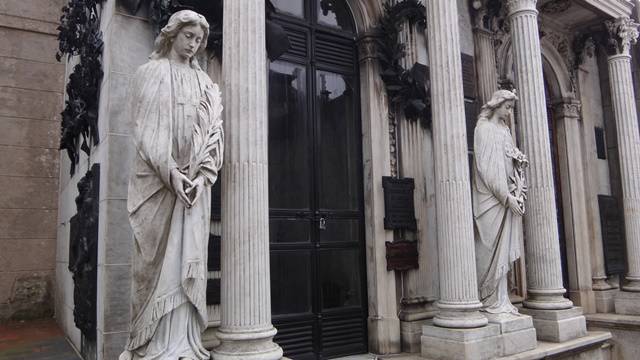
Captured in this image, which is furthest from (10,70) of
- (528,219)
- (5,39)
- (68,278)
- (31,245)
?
(528,219)

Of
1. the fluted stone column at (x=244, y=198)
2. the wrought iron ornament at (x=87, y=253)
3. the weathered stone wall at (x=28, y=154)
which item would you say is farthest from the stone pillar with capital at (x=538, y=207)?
the weathered stone wall at (x=28, y=154)

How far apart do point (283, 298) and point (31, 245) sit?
227 inches

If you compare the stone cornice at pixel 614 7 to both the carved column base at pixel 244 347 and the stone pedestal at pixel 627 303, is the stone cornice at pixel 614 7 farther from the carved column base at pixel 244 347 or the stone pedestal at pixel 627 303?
the carved column base at pixel 244 347

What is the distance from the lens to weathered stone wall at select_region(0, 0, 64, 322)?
9000mm

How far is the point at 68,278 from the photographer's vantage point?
24.3 feet

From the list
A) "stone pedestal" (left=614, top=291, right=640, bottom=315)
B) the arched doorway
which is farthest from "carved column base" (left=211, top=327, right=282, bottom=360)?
"stone pedestal" (left=614, top=291, right=640, bottom=315)

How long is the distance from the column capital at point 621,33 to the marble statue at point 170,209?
10188mm

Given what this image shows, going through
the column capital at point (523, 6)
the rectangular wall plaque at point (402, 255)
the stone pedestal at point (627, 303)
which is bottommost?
the stone pedestal at point (627, 303)

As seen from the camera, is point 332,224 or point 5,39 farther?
point 5,39

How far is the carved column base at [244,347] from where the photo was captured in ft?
13.7

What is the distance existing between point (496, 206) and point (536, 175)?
1.39 m

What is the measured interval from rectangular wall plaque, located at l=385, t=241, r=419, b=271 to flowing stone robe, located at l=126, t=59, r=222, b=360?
11.4 feet

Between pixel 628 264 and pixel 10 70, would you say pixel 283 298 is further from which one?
pixel 628 264

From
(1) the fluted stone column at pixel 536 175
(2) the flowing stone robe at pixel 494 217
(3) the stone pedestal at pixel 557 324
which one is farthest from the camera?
(1) the fluted stone column at pixel 536 175
